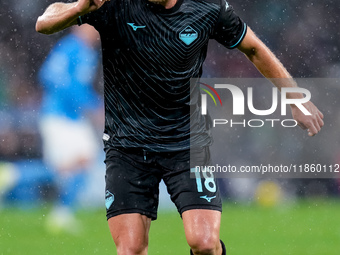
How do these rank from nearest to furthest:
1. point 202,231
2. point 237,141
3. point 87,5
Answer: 1. point 87,5
2. point 202,231
3. point 237,141

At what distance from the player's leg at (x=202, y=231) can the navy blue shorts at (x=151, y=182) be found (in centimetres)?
5

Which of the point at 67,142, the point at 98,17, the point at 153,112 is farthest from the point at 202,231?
the point at 67,142

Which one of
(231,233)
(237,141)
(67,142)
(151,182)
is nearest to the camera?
(151,182)

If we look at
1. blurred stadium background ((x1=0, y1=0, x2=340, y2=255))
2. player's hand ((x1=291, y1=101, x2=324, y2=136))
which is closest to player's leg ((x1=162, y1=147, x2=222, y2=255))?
player's hand ((x1=291, y1=101, x2=324, y2=136))

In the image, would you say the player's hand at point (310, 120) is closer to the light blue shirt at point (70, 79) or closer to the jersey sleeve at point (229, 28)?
the jersey sleeve at point (229, 28)

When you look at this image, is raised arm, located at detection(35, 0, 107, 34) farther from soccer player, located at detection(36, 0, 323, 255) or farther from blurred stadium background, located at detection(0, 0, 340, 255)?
blurred stadium background, located at detection(0, 0, 340, 255)

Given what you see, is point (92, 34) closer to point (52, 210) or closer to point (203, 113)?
point (52, 210)

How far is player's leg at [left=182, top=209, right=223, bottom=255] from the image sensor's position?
4.25m

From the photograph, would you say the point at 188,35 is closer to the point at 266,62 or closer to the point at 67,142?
the point at 266,62

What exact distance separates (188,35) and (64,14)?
83 cm

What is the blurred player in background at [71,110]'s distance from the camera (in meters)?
10.1

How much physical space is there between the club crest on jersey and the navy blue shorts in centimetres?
70

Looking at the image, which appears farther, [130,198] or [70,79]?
[70,79]

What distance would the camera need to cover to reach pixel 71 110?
1032 centimetres
